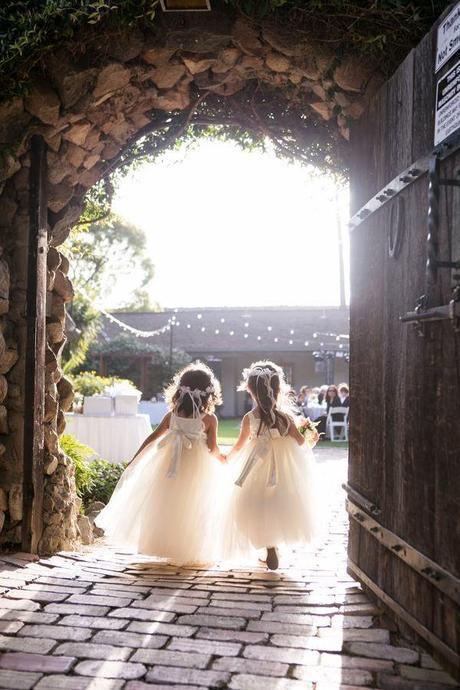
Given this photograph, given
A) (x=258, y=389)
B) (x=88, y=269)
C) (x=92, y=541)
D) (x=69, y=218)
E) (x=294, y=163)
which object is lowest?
(x=92, y=541)

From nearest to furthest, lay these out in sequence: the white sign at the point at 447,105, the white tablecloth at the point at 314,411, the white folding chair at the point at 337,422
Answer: the white sign at the point at 447,105, the white folding chair at the point at 337,422, the white tablecloth at the point at 314,411

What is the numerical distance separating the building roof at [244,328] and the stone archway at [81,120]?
23316mm

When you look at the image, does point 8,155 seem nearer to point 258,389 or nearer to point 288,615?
point 258,389

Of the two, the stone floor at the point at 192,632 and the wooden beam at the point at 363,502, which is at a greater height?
the wooden beam at the point at 363,502

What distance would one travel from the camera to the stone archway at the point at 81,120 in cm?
436

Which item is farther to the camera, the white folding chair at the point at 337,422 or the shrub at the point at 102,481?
the white folding chair at the point at 337,422

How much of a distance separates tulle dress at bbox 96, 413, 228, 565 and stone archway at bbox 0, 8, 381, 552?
0.49 meters

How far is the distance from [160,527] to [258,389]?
1.18 m

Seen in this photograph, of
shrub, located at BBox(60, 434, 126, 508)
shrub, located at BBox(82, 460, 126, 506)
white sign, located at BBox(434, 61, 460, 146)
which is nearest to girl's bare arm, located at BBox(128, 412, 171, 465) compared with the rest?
shrub, located at BBox(60, 434, 126, 508)

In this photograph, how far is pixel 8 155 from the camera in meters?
4.56

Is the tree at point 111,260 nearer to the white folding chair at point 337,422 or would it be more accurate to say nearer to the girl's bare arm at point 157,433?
the white folding chair at point 337,422

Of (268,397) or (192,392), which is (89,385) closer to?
(192,392)

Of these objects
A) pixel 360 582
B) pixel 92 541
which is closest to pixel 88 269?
pixel 92 541

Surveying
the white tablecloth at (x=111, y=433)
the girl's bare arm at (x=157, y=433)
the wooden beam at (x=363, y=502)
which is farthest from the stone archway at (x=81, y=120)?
the white tablecloth at (x=111, y=433)
